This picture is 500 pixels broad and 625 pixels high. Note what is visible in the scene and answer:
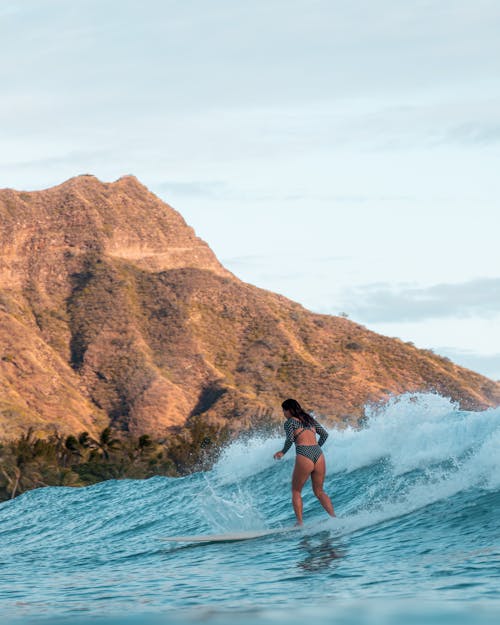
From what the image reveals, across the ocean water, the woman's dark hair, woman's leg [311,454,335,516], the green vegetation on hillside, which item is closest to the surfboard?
the ocean water

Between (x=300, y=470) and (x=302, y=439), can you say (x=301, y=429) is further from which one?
(x=300, y=470)

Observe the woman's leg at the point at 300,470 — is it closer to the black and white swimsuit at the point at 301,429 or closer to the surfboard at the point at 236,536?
the black and white swimsuit at the point at 301,429

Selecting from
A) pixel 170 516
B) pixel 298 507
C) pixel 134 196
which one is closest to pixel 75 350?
pixel 134 196

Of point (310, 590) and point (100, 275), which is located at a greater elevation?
point (100, 275)

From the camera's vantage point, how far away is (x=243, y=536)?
543 inches

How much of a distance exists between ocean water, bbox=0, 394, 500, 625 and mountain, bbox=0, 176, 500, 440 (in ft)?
173

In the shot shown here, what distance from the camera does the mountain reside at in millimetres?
85812

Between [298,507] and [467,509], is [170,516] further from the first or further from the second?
[467,509]

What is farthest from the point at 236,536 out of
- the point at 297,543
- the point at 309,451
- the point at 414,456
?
the point at 414,456

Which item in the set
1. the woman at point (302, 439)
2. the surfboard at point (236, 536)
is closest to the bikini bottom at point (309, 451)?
the woman at point (302, 439)

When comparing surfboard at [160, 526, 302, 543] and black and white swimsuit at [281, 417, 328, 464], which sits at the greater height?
black and white swimsuit at [281, 417, 328, 464]

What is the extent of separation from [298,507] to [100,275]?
92.6 meters

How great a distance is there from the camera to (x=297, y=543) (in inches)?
501

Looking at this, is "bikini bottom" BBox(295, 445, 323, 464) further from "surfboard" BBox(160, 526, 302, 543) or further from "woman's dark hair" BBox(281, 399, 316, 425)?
"surfboard" BBox(160, 526, 302, 543)
